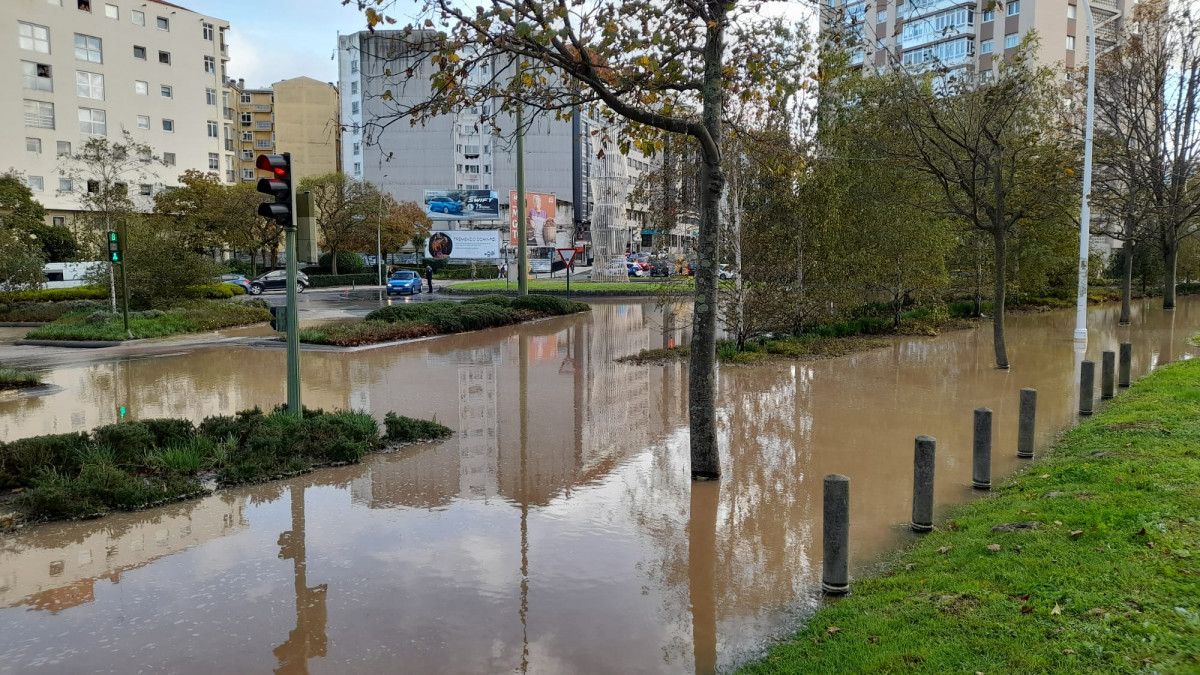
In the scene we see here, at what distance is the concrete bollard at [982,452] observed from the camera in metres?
8.01

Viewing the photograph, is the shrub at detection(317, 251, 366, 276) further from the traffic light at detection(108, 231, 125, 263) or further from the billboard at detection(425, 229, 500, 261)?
the traffic light at detection(108, 231, 125, 263)

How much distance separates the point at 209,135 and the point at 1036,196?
59.0 m

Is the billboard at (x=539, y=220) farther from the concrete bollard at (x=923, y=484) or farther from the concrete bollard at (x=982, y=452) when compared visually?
the concrete bollard at (x=923, y=484)

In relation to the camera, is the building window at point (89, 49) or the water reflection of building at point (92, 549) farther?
the building window at point (89, 49)

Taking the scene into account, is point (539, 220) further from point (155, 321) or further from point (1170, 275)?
point (155, 321)

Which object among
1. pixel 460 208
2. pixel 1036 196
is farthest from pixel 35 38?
pixel 1036 196

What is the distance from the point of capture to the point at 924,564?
591cm

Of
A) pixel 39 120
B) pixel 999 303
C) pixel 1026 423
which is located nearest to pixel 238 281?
pixel 39 120

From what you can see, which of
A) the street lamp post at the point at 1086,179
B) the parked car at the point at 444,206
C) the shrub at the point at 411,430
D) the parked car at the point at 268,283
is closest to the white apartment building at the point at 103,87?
the parked car at the point at 268,283

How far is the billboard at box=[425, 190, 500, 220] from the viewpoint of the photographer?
76.6 metres

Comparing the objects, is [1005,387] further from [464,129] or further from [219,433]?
[464,129]

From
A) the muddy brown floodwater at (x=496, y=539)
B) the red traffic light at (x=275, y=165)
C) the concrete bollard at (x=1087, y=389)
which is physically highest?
the red traffic light at (x=275, y=165)

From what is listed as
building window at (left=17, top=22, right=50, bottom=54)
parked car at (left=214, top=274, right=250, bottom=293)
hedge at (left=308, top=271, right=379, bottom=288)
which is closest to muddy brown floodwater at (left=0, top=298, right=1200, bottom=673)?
parked car at (left=214, top=274, right=250, bottom=293)

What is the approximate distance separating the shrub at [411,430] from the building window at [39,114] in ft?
167
